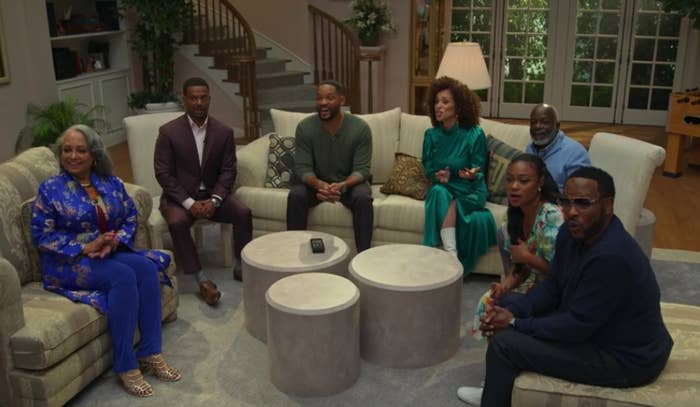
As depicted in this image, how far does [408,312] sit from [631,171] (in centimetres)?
135

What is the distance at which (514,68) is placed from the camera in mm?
8516

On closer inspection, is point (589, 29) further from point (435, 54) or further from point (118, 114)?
point (118, 114)

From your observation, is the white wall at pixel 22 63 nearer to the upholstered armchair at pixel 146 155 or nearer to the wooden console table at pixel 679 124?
the upholstered armchair at pixel 146 155

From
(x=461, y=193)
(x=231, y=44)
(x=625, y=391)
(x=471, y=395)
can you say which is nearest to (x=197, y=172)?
(x=461, y=193)

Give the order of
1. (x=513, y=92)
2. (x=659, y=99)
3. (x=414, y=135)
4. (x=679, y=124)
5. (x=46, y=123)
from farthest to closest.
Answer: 1. (x=513, y=92)
2. (x=659, y=99)
3. (x=679, y=124)
4. (x=46, y=123)
5. (x=414, y=135)

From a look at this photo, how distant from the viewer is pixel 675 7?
6.46 m

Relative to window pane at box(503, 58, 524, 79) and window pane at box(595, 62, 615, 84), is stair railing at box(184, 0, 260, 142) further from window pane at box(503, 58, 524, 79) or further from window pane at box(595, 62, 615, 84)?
window pane at box(595, 62, 615, 84)

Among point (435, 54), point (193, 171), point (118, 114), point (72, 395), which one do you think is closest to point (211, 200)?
point (193, 171)

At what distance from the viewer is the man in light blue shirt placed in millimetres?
3348

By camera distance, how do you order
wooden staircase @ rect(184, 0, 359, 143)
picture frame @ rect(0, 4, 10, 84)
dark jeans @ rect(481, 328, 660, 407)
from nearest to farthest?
1. dark jeans @ rect(481, 328, 660, 407)
2. picture frame @ rect(0, 4, 10, 84)
3. wooden staircase @ rect(184, 0, 359, 143)

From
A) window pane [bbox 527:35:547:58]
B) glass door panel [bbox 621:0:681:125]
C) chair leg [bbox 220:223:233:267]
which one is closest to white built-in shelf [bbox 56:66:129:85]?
chair leg [bbox 220:223:233:267]

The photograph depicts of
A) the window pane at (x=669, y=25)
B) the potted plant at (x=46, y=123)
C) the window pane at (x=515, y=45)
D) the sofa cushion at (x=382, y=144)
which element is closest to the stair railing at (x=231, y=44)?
the potted plant at (x=46, y=123)

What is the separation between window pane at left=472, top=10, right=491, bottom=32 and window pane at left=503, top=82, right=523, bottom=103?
0.75 meters

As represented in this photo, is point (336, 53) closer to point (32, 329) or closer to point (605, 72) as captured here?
point (605, 72)
